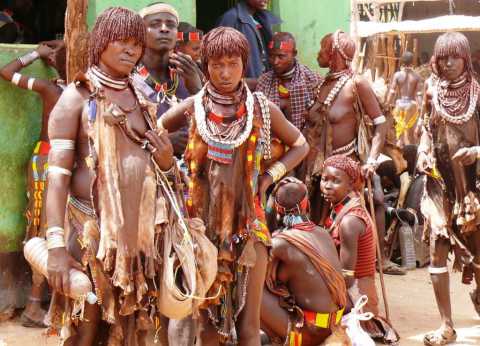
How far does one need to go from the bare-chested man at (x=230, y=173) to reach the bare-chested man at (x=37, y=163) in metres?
2.44

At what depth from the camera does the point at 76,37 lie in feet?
Result: 20.4

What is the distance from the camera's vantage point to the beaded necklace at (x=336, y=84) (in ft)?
23.3

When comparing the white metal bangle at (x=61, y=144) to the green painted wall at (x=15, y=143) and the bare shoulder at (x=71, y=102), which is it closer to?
the bare shoulder at (x=71, y=102)

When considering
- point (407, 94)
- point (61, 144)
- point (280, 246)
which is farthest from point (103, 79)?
point (407, 94)

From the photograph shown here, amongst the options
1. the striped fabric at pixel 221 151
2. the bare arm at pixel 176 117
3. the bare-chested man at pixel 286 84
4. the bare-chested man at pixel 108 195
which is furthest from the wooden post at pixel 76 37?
the bare-chested man at pixel 108 195

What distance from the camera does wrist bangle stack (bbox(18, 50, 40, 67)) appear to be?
6.86 meters

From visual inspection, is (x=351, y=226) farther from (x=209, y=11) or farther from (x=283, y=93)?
(x=209, y=11)

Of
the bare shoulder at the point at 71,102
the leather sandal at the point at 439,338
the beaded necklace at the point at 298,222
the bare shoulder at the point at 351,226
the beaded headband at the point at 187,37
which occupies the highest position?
the beaded headband at the point at 187,37

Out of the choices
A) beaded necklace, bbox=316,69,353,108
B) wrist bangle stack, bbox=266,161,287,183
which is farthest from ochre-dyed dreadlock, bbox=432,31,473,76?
wrist bangle stack, bbox=266,161,287,183

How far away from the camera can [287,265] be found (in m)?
5.52

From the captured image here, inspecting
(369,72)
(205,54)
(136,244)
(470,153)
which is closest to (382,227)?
(470,153)

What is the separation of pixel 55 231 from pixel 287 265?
206 cm

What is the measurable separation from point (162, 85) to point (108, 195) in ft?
5.49

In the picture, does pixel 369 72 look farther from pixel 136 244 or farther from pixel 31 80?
pixel 136 244
